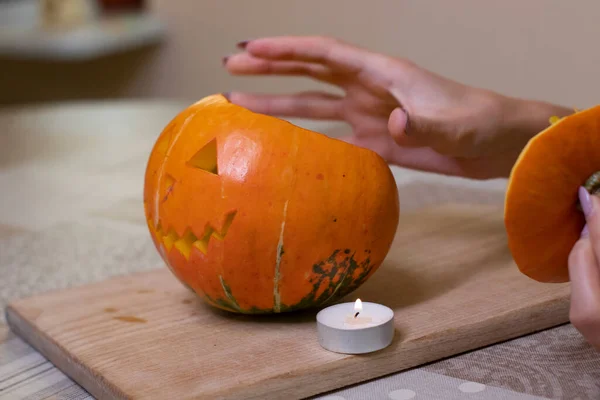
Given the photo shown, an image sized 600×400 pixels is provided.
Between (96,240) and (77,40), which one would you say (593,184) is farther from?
(77,40)

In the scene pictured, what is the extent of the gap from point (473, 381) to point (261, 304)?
0.23 m

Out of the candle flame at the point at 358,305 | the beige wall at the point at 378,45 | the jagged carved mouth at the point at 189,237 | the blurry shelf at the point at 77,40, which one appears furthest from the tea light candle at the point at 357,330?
the blurry shelf at the point at 77,40

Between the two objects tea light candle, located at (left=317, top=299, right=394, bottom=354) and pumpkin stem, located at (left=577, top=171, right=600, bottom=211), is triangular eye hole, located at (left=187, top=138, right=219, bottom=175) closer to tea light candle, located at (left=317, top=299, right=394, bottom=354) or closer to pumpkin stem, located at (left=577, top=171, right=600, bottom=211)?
tea light candle, located at (left=317, top=299, right=394, bottom=354)

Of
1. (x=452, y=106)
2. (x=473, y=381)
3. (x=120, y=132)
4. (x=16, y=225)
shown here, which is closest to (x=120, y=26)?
(x=120, y=132)

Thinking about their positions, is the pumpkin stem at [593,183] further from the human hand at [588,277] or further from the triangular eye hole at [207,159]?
the triangular eye hole at [207,159]

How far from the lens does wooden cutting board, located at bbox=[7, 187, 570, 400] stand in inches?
26.7

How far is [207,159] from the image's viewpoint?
2.60ft

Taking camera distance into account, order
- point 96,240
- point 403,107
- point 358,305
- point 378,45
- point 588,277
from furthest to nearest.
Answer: point 378,45
point 96,240
point 403,107
point 358,305
point 588,277

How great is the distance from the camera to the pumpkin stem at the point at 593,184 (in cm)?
65

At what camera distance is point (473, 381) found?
680 mm

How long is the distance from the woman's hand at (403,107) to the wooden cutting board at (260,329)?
0.48 ft

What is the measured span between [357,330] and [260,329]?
0.13m

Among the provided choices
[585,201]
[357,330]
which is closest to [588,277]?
[585,201]

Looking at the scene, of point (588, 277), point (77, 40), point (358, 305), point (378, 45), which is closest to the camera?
point (588, 277)
